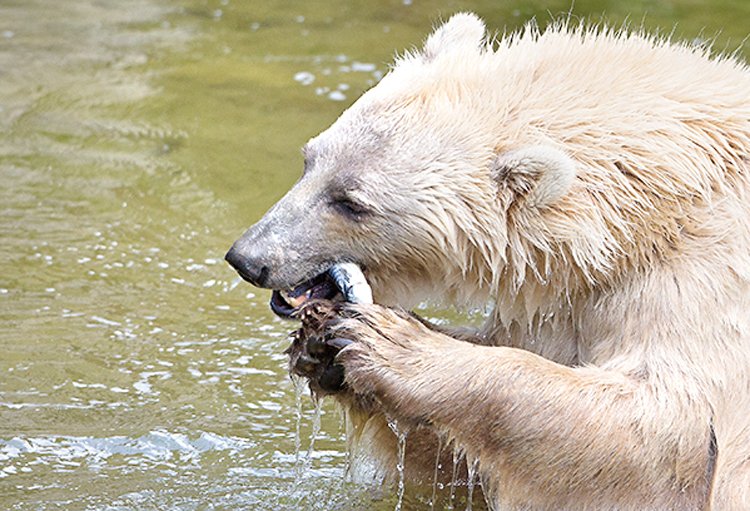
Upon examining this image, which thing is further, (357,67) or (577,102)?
(357,67)

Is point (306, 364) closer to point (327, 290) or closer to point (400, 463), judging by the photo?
point (327, 290)

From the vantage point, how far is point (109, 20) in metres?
11.1

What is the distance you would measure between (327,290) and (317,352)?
0.28 metres

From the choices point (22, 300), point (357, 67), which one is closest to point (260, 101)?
point (357, 67)

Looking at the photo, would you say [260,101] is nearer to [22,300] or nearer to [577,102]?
[22,300]

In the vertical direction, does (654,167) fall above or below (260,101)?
above

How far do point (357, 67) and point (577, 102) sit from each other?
5654 millimetres

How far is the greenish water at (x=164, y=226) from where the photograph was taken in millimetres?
5195

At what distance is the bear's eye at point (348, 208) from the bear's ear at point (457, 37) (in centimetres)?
76

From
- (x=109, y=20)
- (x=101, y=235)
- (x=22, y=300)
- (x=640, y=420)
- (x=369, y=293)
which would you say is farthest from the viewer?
(x=109, y=20)

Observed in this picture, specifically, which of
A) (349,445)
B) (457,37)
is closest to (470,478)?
(349,445)

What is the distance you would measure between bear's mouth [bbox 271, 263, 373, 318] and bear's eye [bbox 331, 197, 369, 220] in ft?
0.59

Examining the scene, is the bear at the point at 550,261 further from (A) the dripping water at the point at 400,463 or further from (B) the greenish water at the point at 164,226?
(B) the greenish water at the point at 164,226

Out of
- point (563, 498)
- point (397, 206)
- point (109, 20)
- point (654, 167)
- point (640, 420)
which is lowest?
point (109, 20)
